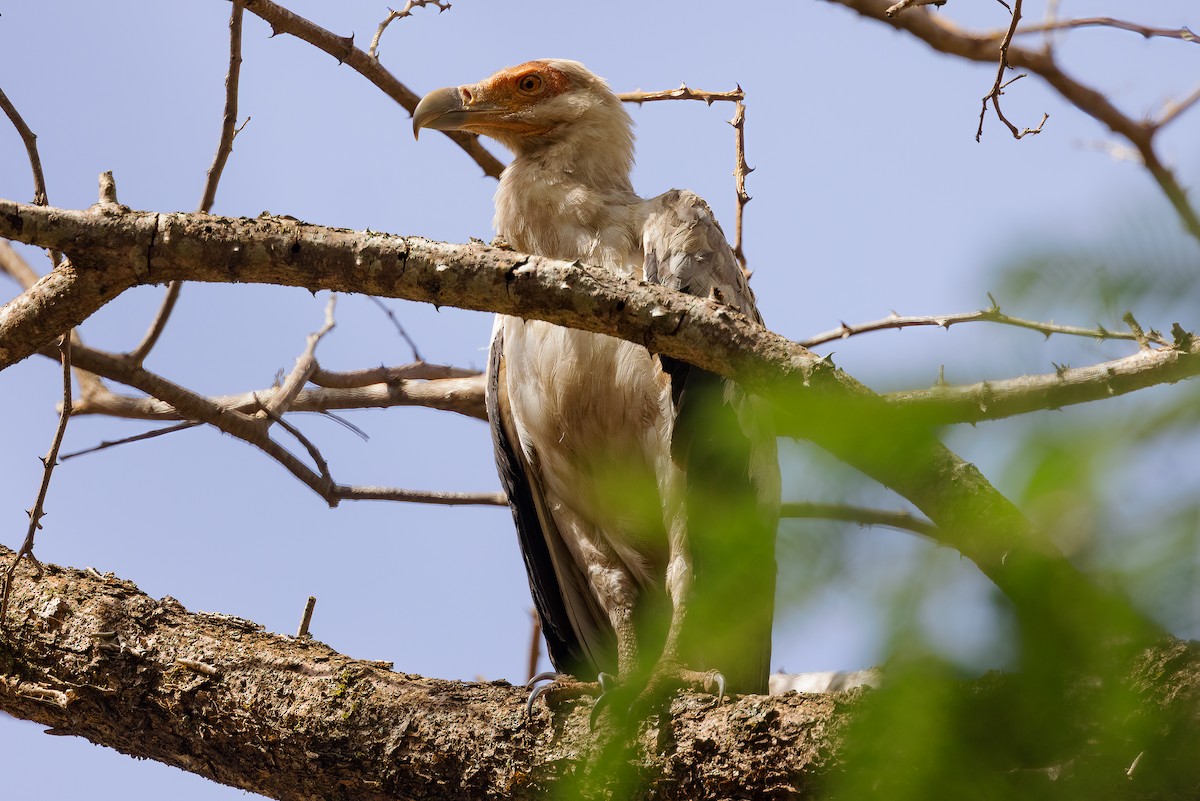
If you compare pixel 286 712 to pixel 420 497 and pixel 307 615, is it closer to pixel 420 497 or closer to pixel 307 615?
pixel 307 615

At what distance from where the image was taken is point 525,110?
4945 mm

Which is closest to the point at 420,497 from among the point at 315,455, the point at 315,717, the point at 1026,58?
the point at 315,455

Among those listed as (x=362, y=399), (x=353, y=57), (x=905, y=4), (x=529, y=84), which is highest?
(x=529, y=84)

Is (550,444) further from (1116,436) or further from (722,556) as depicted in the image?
(1116,436)

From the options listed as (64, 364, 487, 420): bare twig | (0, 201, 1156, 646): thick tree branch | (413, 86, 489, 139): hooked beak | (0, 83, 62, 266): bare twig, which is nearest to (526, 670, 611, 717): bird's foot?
(0, 201, 1156, 646): thick tree branch

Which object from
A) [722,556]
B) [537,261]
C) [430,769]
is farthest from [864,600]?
[430,769]

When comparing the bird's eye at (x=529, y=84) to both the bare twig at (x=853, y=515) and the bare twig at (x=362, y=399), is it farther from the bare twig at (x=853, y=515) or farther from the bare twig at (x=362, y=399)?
the bare twig at (x=853, y=515)

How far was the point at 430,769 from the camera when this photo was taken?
2.62m

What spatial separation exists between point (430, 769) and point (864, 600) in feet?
6.20

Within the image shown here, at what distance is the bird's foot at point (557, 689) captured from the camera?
2.73 metres

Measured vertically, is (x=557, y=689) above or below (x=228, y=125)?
below

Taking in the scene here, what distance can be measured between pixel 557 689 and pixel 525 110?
3.02 m

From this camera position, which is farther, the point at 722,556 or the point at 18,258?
the point at 18,258

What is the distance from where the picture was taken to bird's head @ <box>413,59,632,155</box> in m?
4.93
